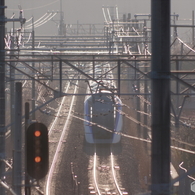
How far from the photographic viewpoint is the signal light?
280 centimetres

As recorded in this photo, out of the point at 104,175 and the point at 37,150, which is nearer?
the point at 37,150

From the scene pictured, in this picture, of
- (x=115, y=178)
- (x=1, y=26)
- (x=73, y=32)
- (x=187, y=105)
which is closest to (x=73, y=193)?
(x=115, y=178)

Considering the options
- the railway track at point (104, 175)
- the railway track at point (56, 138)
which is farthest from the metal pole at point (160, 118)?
the railway track at point (104, 175)

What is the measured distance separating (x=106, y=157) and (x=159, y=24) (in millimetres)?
9373

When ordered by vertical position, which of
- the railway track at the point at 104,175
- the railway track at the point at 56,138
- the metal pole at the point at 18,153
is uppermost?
the metal pole at the point at 18,153

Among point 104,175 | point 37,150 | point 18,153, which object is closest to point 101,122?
point 104,175

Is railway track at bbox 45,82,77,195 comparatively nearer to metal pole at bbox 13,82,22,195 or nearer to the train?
the train

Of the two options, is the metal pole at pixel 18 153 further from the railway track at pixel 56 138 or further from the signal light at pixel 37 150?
the railway track at pixel 56 138

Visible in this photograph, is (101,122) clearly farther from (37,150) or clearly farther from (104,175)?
(37,150)

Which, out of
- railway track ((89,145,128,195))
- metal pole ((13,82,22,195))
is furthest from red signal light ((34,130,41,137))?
railway track ((89,145,128,195))

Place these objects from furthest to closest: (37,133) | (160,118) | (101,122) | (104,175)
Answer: (101,122), (104,175), (37,133), (160,118)

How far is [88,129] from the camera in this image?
500 inches

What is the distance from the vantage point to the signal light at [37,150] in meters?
2.80

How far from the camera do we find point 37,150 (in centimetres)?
282
